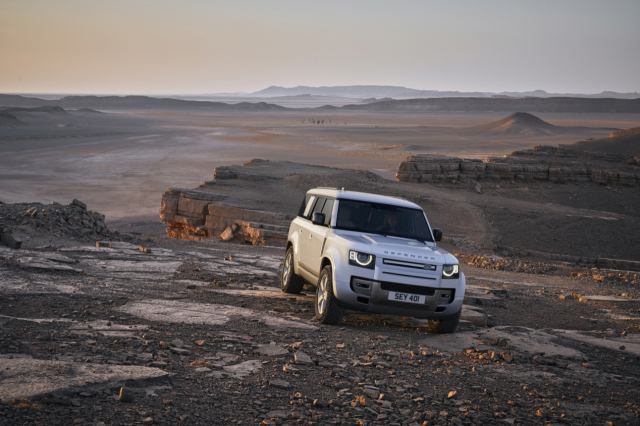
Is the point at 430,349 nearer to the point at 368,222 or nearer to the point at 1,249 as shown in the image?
the point at 368,222

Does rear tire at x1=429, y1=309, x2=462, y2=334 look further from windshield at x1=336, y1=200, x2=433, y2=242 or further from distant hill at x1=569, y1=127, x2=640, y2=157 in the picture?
distant hill at x1=569, y1=127, x2=640, y2=157

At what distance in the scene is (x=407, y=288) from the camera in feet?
25.0

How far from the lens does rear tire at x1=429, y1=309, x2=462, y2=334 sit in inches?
316

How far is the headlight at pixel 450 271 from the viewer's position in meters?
7.76

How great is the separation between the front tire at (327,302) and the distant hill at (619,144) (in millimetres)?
51112

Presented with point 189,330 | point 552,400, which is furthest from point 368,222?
point 552,400

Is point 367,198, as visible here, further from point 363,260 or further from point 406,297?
point 406,297

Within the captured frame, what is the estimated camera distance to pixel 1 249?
11.3 m

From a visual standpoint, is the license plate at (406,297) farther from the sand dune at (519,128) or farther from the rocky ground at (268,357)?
the sand dune at (519,128)

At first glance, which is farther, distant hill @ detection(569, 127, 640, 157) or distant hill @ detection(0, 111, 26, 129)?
distant hill @ detection(0, 111, 26, 129)

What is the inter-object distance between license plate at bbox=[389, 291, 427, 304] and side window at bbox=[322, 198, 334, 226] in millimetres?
1783

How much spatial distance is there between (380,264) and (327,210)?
6.19 feet

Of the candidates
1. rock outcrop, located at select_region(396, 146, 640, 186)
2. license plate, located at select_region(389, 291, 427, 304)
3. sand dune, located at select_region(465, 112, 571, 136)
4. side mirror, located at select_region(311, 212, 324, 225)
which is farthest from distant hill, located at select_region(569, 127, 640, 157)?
license plate, located at select_region(389, 291, 427, 304)

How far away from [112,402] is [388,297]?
393cm
